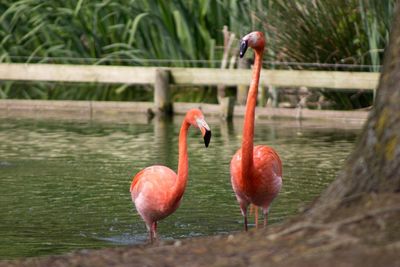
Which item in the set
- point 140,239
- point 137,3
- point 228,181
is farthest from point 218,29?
point 140,239

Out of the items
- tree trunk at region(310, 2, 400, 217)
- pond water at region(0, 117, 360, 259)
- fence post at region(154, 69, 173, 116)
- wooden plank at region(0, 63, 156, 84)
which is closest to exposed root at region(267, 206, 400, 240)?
tree trunk at region(310, 2, 400, 217)

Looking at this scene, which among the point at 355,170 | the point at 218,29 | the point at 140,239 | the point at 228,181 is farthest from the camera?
the point at 218,29

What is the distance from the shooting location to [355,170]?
5.05 metres

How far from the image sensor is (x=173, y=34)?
59.8 ft

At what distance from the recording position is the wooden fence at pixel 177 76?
15242 millimetres

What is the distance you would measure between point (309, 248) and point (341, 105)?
1237 centimetres

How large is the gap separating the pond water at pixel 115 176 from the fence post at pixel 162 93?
0.35 meters

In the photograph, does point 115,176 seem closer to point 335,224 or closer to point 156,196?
point 156,196

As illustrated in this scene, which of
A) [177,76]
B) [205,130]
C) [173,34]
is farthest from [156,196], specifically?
[173,34]

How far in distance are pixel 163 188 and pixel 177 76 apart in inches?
338

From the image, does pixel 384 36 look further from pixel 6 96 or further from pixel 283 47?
pixel 6 96

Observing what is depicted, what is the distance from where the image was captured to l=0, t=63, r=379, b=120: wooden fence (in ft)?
50.0

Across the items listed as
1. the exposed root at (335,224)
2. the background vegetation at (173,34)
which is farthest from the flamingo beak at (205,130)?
the background vegetation at (173,34)

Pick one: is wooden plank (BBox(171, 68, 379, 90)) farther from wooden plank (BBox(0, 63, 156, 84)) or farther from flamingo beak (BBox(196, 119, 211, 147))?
flamingo beak (BBox(196, 119, 211, 147))
